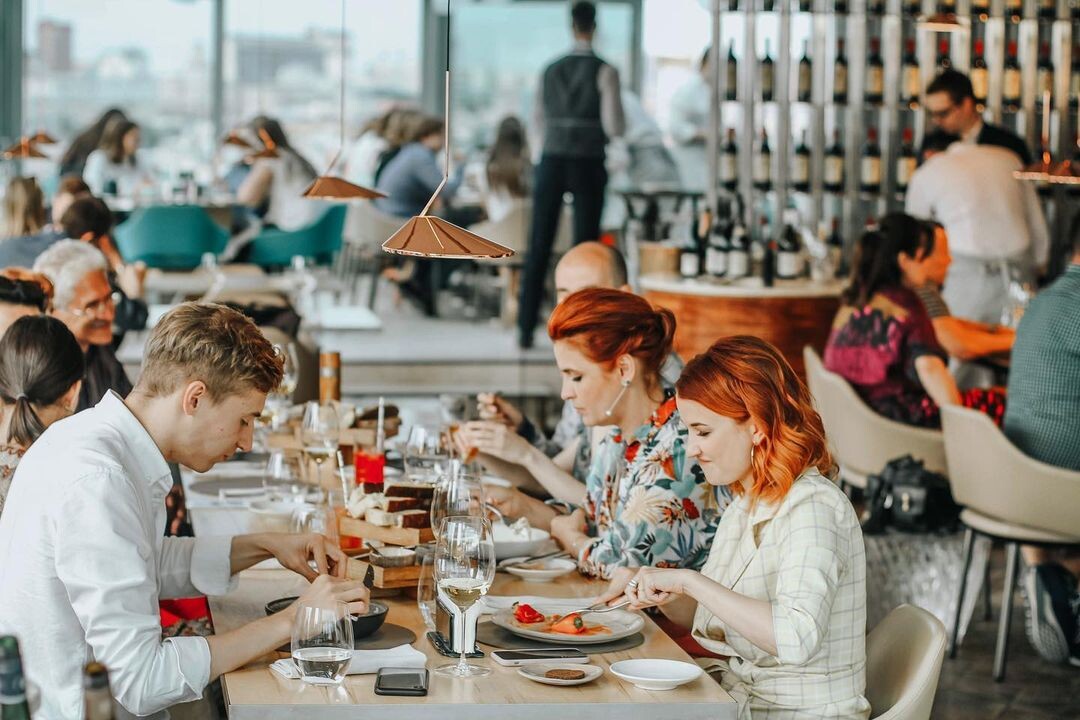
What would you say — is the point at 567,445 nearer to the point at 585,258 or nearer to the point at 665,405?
the point at 585,258

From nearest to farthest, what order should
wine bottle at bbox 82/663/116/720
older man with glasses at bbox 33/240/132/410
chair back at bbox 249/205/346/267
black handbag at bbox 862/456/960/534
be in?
1. wine bottle at bbox 82/663/116/720
2. older man with glasses at bbox 33/240/132/410
3. black handbag at bbox 862/456/960/534
4. chair back at bbox 249/205/346/267

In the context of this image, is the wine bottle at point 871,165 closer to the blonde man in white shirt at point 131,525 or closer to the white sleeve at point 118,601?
the blonde man in white shirt at point 131,525

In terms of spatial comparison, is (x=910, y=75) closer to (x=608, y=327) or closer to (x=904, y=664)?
(x=608, y=327)

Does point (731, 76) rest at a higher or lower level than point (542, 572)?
higher

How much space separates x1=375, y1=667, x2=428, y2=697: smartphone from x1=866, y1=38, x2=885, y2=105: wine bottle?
250 inches

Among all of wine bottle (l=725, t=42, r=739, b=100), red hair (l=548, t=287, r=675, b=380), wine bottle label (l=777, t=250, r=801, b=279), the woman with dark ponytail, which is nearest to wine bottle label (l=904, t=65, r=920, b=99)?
wine bottle (l=725, t=42, r=739, b=100)

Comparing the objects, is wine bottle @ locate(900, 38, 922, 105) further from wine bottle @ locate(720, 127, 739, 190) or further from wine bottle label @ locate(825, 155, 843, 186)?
wine bottle @ locate(720, 127, 739, 190)

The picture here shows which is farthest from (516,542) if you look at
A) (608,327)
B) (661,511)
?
(608,327)

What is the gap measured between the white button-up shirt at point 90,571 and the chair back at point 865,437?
11.1ft

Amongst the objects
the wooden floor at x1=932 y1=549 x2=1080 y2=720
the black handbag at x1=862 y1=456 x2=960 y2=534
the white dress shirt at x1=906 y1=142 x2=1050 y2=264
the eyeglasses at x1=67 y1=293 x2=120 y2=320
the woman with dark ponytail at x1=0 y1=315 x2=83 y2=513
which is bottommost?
the wooden floor at x1=932 y1=549 x2=1080 y2=720

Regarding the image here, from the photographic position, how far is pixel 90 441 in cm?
220

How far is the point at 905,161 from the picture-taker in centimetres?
794

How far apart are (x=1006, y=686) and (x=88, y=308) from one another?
306 cm

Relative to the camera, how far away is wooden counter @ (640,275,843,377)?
7043 millimetres
